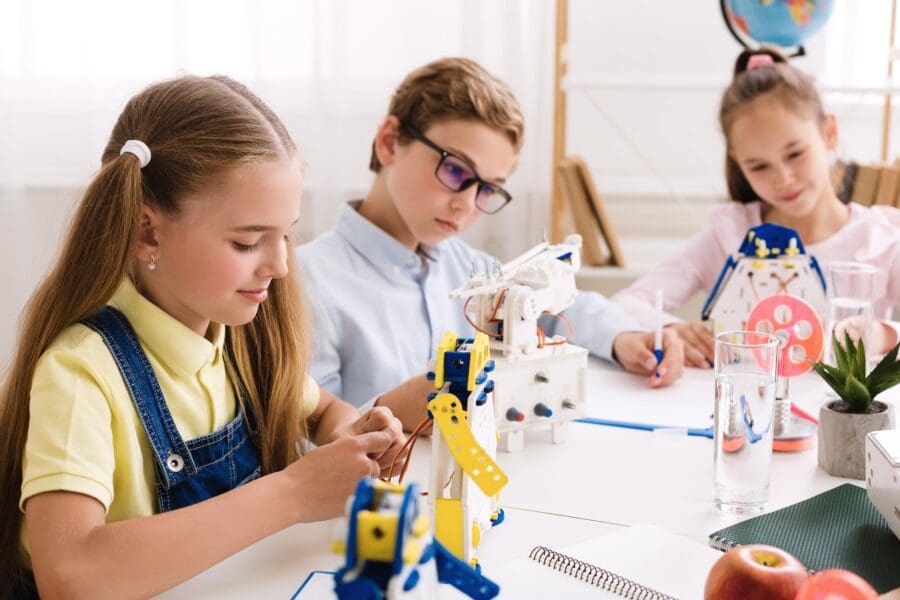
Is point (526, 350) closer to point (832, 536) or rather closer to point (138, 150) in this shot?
point (832, 536)

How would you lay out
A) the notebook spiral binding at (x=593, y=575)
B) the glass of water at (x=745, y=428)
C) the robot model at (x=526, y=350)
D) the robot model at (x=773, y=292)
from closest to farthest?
the notebook spiral binding at (x=593, y=575) → the glass of water at (x=745, y=428) → the robot model at (x=526, y=350) → the robot model at (x=773, y=292)

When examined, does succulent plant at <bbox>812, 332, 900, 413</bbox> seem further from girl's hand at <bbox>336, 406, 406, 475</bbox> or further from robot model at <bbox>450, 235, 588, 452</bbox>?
girl's hand at <bbox>336, 406, 406, 475</bbox>

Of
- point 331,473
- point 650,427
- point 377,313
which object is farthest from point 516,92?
point 331,473

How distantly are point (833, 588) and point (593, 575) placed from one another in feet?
0.73

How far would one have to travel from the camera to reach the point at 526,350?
1271 millimetres

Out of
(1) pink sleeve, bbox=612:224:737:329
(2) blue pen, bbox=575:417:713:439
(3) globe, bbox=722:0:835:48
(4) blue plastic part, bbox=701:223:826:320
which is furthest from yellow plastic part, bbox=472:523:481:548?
(3) globe, bbox=722:0:835:48

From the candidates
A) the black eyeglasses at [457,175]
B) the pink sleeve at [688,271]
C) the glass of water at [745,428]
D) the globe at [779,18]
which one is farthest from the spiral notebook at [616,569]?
the globe at [779,18]

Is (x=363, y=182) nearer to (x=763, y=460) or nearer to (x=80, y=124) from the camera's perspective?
(x=80, y=124)

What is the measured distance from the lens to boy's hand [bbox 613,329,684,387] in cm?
159

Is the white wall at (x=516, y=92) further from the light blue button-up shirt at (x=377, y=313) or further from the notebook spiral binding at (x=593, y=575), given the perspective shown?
the notebook spiral binding at (x=593, y=575)

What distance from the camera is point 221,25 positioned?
282 centimetres

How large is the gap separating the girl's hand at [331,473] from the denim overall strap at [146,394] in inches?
5.9

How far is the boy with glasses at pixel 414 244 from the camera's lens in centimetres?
165

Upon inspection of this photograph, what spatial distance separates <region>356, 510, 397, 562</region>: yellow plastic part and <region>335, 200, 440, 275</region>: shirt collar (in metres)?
1.15
